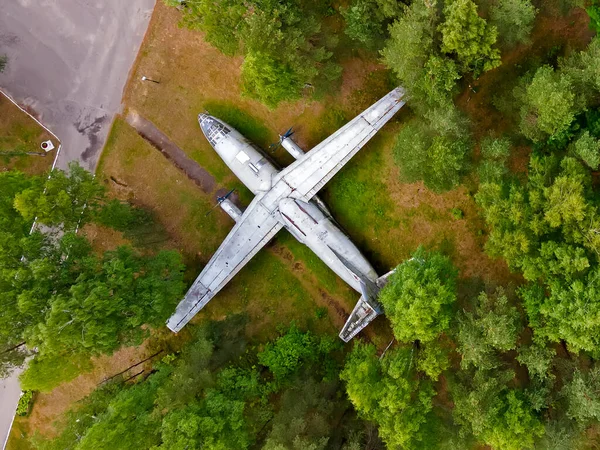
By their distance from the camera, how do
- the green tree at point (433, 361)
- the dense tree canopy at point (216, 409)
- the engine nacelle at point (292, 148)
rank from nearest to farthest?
the dense tree canopy at point (216, 409) < the green tree at point (433, 361) < the engine nacelle at point (292, 148)

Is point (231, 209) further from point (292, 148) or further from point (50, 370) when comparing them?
point (50, 370)

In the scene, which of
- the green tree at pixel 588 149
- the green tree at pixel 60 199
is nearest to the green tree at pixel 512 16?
the green tree at pixel 588 149

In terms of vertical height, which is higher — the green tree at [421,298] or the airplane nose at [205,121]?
the airplane nose at [205,121]

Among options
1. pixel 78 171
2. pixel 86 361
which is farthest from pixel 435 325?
pixel 78 171

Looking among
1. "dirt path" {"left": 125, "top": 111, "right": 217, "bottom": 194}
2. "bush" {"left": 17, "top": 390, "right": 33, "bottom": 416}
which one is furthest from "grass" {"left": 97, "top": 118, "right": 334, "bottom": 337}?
"bush" {"left": 17, "top": 390, "right": 33, "bottom": 416}

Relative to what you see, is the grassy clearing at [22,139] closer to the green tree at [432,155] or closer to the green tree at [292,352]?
the green tree at [292,352]

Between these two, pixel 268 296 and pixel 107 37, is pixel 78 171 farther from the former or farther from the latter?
pixel 268 296

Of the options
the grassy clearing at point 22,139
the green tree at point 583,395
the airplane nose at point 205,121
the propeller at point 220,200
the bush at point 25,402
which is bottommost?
the green tree at point 583,395
